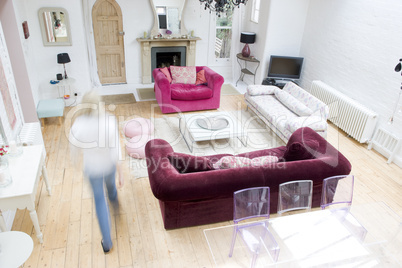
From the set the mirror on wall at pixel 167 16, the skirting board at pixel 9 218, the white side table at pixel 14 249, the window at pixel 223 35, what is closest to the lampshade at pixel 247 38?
the window at pixel 223 35

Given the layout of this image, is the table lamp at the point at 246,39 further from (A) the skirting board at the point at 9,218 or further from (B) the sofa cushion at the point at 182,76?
(A) the skirting board at the point at 9,218

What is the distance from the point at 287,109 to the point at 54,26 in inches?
179

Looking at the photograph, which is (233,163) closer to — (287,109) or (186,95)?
(287,109)

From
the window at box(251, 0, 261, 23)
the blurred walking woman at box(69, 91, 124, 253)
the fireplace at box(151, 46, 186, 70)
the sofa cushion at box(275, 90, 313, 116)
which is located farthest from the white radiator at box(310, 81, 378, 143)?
the blurred walking woman at box(69, 91, 124, 253)

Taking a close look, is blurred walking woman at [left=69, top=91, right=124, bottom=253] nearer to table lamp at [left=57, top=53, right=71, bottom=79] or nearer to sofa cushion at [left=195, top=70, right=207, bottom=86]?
table lamp at [left=57, top=53, right=71, bottom=79]

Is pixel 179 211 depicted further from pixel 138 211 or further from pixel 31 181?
pixel 31 181

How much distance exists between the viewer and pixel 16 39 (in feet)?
15.0

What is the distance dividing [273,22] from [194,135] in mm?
3633

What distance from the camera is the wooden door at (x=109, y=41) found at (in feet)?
22.6

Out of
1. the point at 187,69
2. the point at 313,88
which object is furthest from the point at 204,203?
the point at 313,88

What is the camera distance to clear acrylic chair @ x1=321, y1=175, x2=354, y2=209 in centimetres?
306

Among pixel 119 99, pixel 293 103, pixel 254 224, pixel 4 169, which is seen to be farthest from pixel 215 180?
pixel 119 99

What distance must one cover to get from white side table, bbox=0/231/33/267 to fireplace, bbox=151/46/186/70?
5.74 metres

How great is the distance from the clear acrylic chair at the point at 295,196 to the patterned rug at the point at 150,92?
4627mm
